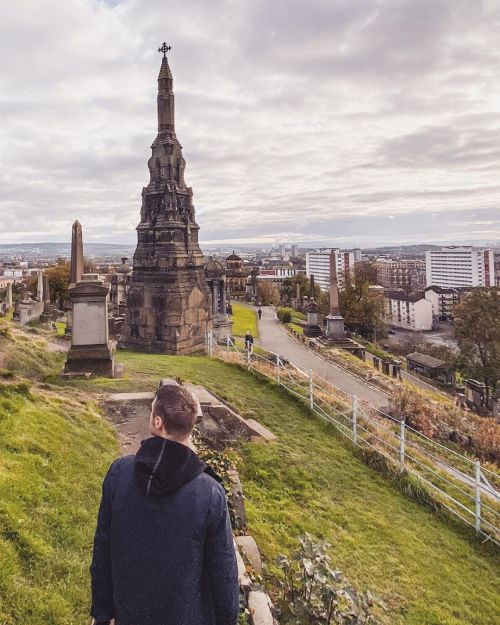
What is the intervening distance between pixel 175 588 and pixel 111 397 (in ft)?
21.7

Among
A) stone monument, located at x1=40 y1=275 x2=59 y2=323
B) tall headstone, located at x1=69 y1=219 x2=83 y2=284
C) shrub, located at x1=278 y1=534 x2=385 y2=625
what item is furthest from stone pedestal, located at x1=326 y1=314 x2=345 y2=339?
shrub, located at x1=278 y1=534 x2=385 y2=625

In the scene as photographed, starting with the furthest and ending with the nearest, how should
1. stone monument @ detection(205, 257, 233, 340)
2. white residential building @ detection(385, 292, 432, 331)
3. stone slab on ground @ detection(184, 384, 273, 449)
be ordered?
white residential building @ detection(385, 292, 432, 331) → stone monument @ detection(205, 257, 233, 340) → stone slab on ground @ detection(184, 384, 273, 449)

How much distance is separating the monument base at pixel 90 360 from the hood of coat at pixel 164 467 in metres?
8.66

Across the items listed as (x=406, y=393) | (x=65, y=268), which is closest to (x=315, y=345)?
(x=406, y=393)

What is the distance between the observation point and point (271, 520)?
5.19 m

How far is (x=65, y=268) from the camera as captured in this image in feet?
147

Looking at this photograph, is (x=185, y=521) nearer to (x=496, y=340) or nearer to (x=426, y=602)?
(x=426, y=602)

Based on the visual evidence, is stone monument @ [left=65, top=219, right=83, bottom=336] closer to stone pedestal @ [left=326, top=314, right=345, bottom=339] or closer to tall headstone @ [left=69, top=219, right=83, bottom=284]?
tall headstone @ [left=69, top=219, right=83, bottom=284]

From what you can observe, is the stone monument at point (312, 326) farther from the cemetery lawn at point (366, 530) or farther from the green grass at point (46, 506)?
the green grass at point (46, 506)

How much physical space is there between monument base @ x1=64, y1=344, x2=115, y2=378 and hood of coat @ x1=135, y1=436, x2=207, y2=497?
8.66 metres

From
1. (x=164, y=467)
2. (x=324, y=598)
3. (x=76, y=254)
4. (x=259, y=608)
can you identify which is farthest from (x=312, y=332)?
(x=164, y=467)

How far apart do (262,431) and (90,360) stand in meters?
4.77

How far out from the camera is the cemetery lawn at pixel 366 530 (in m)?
4.46

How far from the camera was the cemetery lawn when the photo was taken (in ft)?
14.6
